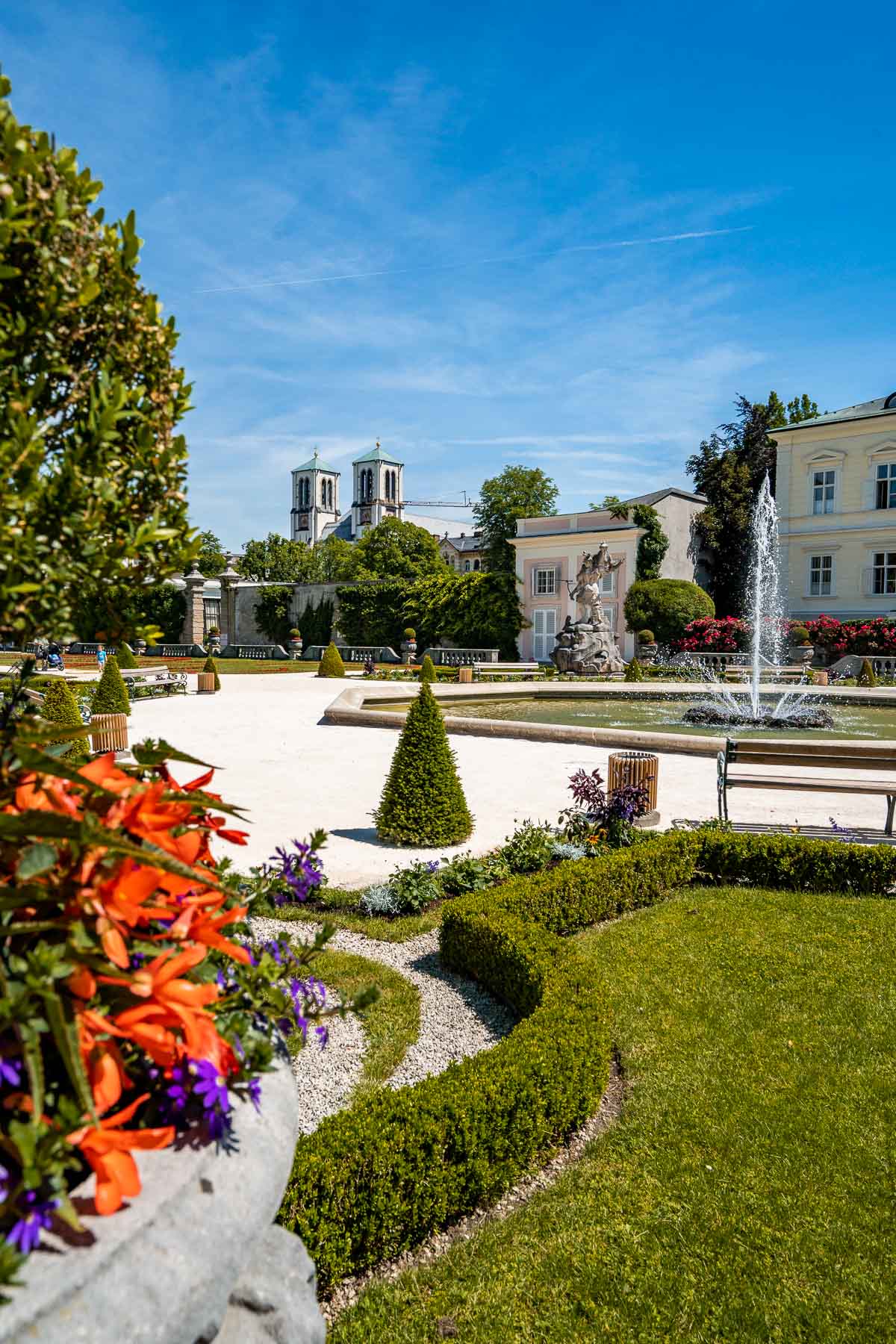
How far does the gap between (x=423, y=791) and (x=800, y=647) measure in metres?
27.6

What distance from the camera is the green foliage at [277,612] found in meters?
48.5

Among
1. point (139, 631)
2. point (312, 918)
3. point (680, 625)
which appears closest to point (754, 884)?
point (312, 918)

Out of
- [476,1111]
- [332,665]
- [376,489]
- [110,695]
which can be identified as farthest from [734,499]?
[376,489]

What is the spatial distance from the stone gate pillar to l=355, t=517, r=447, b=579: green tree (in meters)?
11.5

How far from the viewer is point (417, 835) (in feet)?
25.0

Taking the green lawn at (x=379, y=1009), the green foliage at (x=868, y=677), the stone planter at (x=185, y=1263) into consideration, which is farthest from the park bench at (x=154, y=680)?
the stone planter at (x=185, y=1263)

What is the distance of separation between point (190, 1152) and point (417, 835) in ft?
20.8

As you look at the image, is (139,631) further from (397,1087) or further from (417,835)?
(417,835)

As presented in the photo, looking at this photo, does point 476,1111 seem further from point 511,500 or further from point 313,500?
point 313,500

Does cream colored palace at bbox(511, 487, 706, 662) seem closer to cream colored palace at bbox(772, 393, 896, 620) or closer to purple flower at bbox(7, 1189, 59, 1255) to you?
cream colored palace at bbox(772, 393, 896, 620)

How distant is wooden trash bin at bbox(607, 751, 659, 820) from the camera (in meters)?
8.30

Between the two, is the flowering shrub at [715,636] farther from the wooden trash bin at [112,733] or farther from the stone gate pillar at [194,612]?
the wooden trash bin at [112,733]

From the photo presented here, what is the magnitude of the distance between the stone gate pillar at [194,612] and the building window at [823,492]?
28554 mm

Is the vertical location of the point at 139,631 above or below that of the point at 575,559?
below
